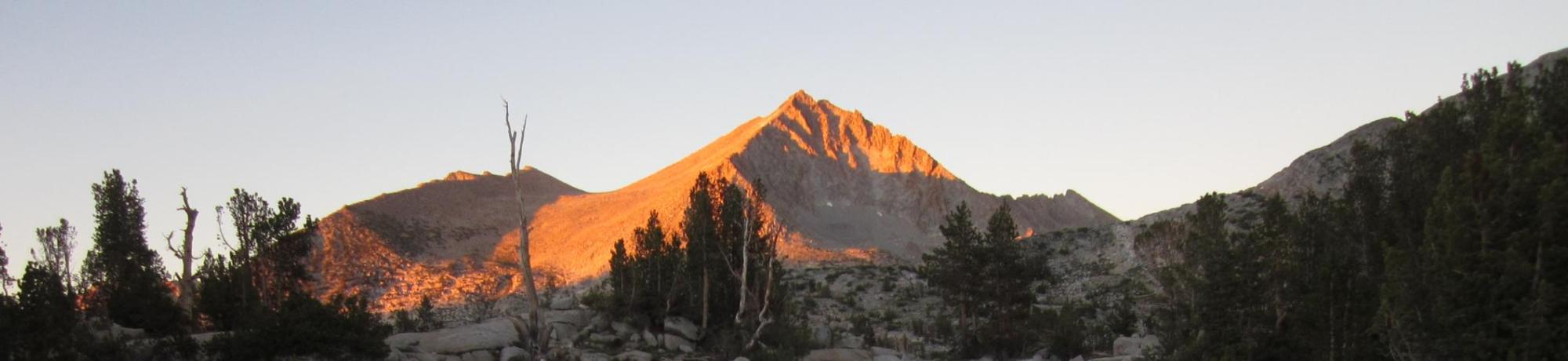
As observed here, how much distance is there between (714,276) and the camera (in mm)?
38344

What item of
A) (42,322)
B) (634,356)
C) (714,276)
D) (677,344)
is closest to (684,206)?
(714,276)

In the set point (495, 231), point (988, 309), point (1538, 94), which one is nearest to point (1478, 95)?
point (1538, 94)

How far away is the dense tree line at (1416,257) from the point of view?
55.3 feet

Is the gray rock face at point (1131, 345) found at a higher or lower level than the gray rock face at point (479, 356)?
lower

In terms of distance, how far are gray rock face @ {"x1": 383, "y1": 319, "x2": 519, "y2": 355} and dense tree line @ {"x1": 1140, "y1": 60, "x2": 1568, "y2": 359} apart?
2007 cm

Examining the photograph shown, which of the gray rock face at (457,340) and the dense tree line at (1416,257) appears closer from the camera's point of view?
the dense tree line at (1416,257)

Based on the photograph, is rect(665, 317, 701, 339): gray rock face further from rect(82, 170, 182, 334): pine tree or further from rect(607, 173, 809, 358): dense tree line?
rect(82, 170, 182, 334): pine tree

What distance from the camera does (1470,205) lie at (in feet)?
58.8

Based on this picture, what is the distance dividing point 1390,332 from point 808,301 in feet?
121

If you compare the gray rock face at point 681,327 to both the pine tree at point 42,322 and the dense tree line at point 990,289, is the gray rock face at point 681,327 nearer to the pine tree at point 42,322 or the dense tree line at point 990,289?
the dense tree line at point 990,289

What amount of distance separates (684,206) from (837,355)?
57.1 meters

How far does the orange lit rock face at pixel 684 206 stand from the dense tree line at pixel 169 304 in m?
A: 31.1

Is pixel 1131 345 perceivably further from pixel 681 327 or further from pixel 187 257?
pixel 187 257

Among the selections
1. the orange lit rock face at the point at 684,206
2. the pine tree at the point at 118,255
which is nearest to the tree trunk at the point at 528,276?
the pine tree at the point at 118,255
